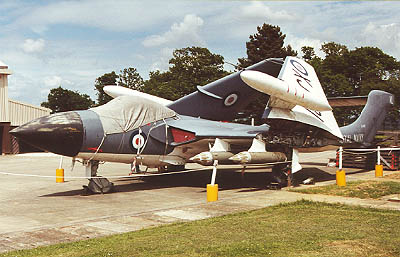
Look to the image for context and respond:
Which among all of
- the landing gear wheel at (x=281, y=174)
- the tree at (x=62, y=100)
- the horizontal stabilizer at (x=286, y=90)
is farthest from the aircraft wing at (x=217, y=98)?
the tree at (x=62, y=100)

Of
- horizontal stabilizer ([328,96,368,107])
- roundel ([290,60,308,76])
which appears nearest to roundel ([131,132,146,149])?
roundel ([290,60,308,76])

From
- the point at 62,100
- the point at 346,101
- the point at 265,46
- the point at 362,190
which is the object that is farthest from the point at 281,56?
the point at 62,100

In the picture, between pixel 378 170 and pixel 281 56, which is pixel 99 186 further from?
pixel 281 56

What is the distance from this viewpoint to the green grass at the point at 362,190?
12161mm

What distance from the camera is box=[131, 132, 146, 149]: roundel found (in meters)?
13.4

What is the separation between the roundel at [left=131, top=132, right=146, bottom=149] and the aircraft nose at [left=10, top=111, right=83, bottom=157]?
Result: 183 centimetres

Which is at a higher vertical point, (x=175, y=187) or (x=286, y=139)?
(x=286, y=139)

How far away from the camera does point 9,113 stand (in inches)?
1593

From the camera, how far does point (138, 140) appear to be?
44.4 ft

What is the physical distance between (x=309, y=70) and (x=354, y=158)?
8353mm

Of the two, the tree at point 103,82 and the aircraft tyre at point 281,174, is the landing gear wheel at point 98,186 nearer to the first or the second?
the aircraft tyre at point 281,174

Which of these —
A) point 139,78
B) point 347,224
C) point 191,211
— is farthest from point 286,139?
point 139,78

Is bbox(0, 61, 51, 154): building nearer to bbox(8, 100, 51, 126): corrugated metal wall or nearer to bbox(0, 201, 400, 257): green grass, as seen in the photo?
bbox(8, 100, 51, 126): corrugated metal wall

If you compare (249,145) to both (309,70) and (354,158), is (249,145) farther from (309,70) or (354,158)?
(354,158)
